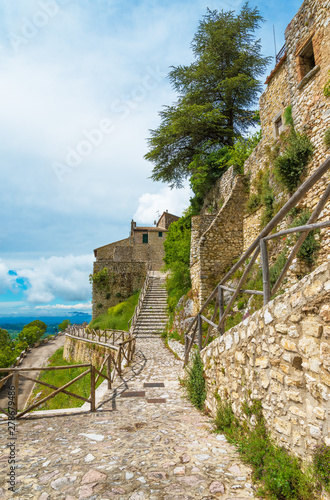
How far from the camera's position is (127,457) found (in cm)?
303

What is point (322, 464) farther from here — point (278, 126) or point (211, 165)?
point (211, 165)

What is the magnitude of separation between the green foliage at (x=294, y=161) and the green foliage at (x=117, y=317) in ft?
43.9

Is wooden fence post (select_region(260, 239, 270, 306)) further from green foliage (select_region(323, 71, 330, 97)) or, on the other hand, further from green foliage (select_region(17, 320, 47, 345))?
green foliage (select_region(17, 320, 47, 345))

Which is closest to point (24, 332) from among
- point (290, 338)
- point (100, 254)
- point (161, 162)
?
point (100, 254)

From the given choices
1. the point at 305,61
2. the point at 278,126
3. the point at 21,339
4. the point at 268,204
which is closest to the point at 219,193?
the point at 278,126

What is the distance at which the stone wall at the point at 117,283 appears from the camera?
77.3 feet

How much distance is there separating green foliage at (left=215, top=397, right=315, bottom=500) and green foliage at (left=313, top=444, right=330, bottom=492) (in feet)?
0.35

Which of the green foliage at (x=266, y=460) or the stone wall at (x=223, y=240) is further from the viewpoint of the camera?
the stone wall at (x=223, y=240)

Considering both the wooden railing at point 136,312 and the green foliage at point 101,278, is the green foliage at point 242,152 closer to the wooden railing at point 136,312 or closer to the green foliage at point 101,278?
the wooden railing at point 136,312

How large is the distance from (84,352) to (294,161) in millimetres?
14070

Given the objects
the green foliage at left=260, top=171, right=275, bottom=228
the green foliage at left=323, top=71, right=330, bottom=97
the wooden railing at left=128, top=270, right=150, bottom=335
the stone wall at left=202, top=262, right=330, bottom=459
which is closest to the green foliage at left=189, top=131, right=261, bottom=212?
the green foliage at left=260, top=171, right=275, bottom=228

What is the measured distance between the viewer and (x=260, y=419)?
9.52 ft

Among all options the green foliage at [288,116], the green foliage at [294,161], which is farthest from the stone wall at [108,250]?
the green foliage at [294,161]

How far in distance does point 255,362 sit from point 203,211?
14.0m
